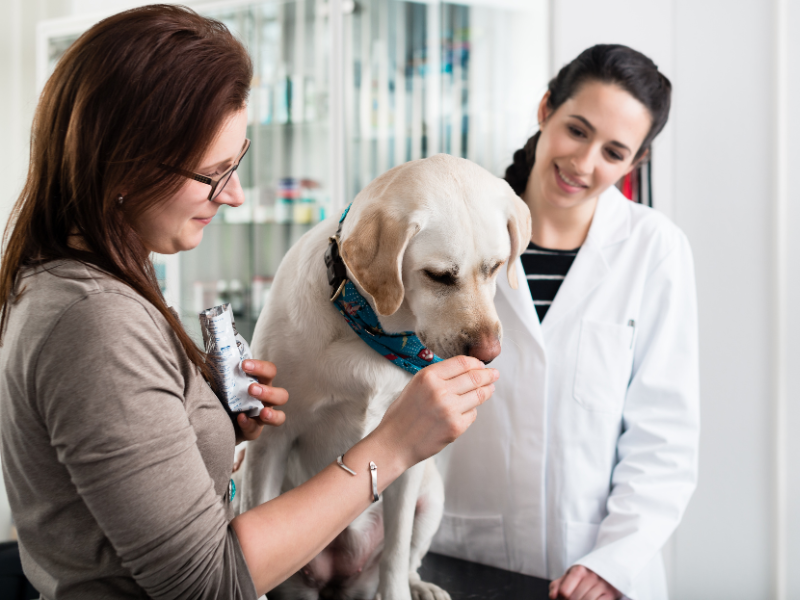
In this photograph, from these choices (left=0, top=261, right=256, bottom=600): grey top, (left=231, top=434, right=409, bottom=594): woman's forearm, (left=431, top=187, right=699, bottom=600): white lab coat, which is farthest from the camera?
(left=431, top=187, right=699, bottom=600): white lab coat

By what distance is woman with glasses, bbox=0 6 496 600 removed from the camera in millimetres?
548

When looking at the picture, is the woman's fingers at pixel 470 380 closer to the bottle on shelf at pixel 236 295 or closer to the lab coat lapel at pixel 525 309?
the lab coat lapel at pixel 525 309

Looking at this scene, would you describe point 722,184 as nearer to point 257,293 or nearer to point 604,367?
point 604,367

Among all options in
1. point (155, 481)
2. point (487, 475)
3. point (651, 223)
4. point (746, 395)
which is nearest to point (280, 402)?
point (155, 481)

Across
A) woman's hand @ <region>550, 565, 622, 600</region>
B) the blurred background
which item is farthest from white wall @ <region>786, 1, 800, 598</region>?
woman's hand @ <region>550, 565, 622, 600</region>

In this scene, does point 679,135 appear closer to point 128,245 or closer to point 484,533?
point 484,533

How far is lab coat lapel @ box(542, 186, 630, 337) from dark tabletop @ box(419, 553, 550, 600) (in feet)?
1.67

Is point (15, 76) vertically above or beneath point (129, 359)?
above

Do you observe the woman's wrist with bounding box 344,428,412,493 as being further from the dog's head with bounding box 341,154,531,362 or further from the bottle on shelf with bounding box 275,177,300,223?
the bottle on shelf with bounding box 275,177,300,223

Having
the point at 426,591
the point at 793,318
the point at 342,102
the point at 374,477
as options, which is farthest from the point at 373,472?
the point at 342,102

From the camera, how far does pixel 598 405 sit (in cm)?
124

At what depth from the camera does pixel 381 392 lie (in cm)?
93

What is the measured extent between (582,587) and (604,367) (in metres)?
0.44

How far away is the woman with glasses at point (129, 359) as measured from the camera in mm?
548
